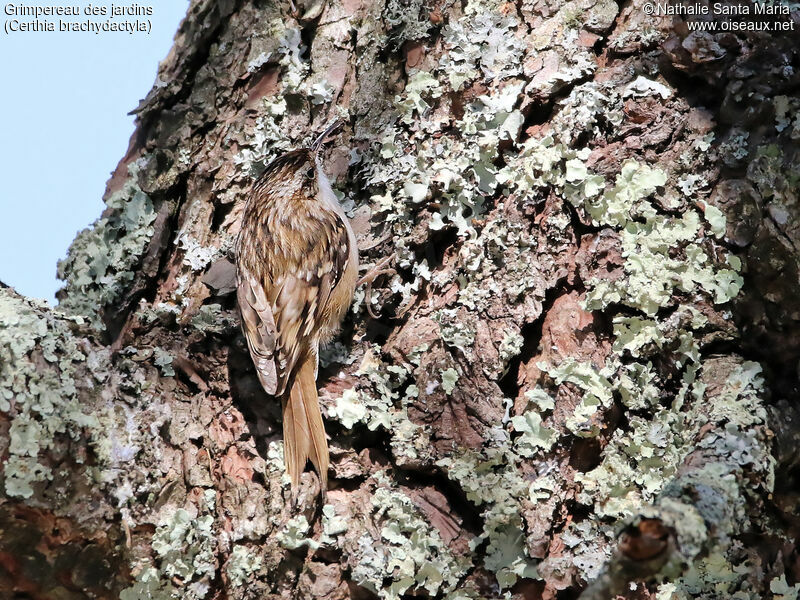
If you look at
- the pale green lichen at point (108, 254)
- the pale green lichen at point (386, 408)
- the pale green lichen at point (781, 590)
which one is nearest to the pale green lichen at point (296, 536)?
the pale green lichen at point (386, 408)

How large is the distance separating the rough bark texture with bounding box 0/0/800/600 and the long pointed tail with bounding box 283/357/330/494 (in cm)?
4

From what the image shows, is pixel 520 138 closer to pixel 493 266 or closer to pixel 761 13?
pixel 493 266

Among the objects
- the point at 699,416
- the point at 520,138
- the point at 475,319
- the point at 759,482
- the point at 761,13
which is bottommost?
the point at 759,482

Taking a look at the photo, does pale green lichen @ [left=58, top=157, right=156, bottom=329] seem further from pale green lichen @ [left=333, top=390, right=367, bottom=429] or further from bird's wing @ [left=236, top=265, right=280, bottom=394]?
pale green lichen @ [left=333, top=390, right=367, bottom=429]

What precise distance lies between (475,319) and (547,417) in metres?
0.27

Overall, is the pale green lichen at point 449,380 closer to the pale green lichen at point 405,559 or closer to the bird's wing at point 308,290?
the pale green lichen at point 405,559

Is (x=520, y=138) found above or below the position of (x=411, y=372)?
above

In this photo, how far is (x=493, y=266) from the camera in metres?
1.93

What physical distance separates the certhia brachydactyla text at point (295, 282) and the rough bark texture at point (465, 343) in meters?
0.06

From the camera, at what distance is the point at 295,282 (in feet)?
8.95

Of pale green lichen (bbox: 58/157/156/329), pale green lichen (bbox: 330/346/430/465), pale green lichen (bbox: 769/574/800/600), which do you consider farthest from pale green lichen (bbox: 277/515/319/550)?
pale green lichen (bbox: 769/574/800/600)

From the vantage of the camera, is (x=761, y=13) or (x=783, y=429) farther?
(x=761, y=13)

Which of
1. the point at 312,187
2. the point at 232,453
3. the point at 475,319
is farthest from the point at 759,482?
the point at 312,187

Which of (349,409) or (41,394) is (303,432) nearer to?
(349,409)
